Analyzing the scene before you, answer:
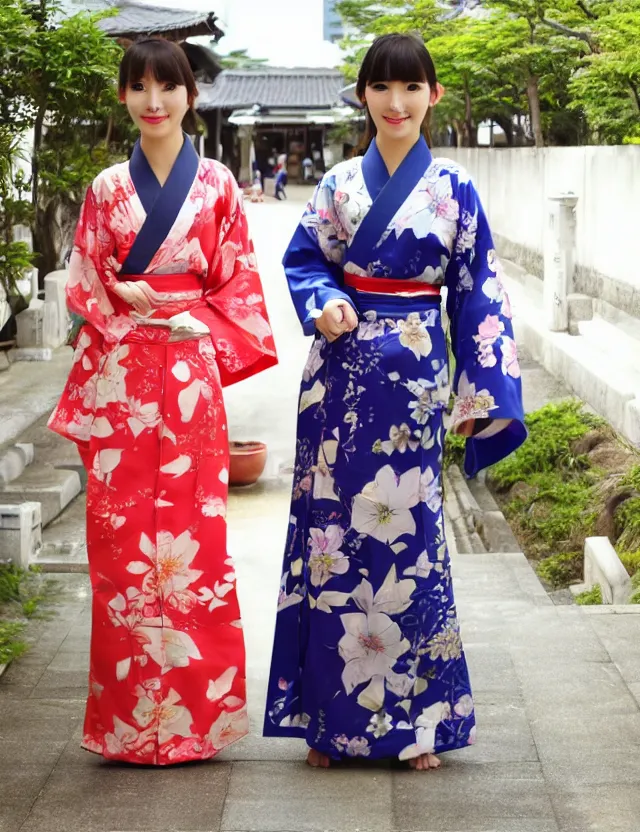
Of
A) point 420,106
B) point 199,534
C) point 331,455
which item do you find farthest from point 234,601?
point 420,106

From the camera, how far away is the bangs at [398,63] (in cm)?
363

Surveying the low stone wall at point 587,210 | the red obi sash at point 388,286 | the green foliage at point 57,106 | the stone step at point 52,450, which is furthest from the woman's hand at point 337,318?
the low stone wall at point 587,210

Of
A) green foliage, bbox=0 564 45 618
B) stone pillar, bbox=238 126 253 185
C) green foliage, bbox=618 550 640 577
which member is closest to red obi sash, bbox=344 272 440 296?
green foliage, bbox=0 564 45 618

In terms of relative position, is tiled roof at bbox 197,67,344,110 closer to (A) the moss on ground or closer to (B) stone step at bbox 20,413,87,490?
(B) stone step at bbox 20,413,87,490

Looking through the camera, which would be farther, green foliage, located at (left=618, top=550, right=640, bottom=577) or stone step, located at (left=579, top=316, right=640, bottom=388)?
stone step, located at (left=579, top=316, right=640, bottom=388)

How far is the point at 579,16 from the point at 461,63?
3.95 meters

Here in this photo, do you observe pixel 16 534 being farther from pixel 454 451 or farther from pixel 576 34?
pixel 576 34

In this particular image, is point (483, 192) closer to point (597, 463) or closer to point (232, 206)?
point (597, 463)

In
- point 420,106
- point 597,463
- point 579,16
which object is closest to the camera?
point 420,106

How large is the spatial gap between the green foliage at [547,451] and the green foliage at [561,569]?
1245mm

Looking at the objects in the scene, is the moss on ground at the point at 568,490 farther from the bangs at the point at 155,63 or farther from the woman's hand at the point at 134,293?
the bangs at the point at 155,63

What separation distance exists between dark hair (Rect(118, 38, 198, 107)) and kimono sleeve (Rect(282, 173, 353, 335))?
0.57m

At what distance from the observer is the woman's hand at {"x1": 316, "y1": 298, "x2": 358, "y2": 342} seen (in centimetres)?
358

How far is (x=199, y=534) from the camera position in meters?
3.84
